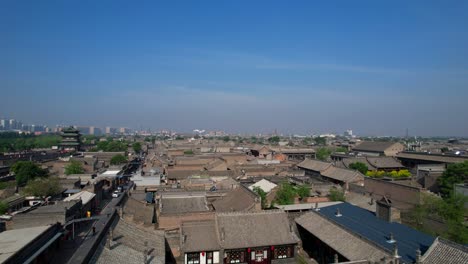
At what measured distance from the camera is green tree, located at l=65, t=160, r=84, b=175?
192 feet

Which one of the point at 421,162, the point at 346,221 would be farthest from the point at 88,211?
the point at 421,162

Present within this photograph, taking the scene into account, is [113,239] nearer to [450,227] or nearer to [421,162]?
[450,227]

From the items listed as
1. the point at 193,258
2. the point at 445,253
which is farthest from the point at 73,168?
the point at 445,253

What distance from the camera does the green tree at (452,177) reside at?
36.9m

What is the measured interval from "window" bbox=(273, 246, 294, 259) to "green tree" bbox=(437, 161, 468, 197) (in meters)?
24.2

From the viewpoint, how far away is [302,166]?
Answer: 61.0 metres

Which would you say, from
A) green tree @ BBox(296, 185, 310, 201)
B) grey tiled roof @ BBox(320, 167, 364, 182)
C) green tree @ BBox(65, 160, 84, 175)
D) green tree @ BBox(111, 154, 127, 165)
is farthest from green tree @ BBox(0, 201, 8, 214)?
grey tiled roof @ BBox(320, 167, 364, 182)

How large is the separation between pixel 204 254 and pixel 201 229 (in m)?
1.65

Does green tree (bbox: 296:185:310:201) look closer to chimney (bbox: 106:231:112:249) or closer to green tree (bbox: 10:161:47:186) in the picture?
chimney (bbox: 106:231:112:249)

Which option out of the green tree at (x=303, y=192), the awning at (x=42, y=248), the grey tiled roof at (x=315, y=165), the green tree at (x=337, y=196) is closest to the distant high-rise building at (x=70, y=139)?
the grey tiled roof at (x=315, y=165)

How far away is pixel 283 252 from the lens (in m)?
21.5

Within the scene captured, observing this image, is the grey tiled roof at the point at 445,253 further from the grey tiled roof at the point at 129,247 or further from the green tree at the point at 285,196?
the green tree at the point at 285,196

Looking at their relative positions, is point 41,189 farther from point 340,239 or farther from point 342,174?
point 342,174

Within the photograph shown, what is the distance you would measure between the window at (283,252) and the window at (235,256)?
212 cm
